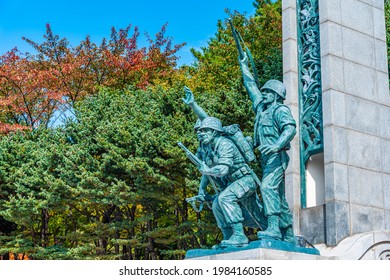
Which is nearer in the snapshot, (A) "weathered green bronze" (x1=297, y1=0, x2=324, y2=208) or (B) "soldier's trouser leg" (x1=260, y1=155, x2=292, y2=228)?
(B) "soldier's trouser leg" (x1=260, y1=155, x2=292, y2=228)

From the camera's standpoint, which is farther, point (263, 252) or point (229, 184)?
point (229, 184)

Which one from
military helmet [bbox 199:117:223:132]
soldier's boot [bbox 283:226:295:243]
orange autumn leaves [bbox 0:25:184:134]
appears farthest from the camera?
orange autumn leaves [bbox 0:25:184:134]

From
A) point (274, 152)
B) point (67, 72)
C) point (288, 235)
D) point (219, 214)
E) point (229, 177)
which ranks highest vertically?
point (67, 72)

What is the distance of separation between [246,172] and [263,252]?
131cm

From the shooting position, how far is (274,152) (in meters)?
8.81

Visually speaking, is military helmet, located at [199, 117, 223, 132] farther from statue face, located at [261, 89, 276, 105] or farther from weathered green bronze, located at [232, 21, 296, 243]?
statue face, located at [261, 89, 276, 105]

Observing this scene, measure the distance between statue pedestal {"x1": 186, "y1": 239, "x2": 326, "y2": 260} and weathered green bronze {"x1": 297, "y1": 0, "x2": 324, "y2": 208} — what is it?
2706 millimetres

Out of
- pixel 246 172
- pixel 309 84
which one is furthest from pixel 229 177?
pixel 309 84

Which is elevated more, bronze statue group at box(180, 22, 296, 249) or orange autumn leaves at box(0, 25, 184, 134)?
orange autumn leaves at box(0, 25, 184, 134)

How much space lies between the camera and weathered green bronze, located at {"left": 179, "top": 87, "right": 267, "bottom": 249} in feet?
28.4

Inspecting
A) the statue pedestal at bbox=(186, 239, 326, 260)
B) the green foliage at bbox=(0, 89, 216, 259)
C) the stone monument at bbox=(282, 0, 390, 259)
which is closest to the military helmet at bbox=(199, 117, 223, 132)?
the statue pedestal at bbox=(186, 239, 326, 260)

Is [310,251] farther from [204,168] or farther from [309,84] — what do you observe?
[309,84]

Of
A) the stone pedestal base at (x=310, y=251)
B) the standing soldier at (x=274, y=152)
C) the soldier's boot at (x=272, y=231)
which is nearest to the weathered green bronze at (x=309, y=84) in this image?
the stone pedestal base at (x=310, y=251)

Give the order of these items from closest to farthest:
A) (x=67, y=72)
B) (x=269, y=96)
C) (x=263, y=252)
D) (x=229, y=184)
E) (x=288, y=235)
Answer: (x=263, y=252)
(x=229, y=184)
(x=288, y=235)
(x=269, y=96)
(x=67, y=72)
